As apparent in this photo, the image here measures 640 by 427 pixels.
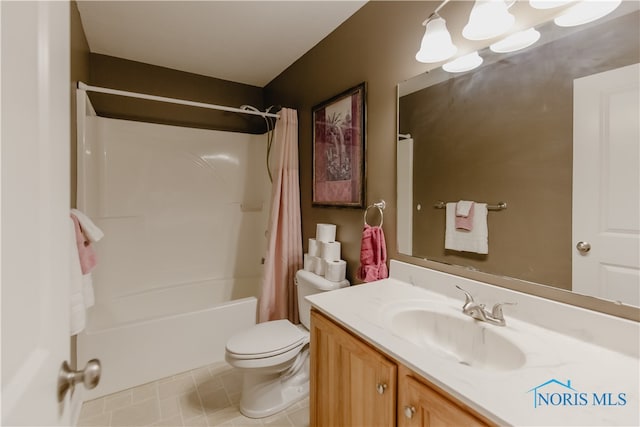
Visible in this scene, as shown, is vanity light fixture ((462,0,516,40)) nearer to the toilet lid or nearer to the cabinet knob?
the cabinet knob

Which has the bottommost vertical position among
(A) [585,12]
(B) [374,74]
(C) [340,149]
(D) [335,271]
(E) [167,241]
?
(D) [335,271]

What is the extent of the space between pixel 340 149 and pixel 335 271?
785 mm

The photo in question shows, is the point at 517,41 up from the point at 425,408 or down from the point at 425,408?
up

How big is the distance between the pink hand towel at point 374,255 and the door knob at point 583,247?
82 cm

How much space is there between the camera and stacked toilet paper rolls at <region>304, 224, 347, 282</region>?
1.88m

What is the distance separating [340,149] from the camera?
198 centimetres

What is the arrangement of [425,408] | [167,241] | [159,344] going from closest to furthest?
[425,408]
[159,344]
[167,241]

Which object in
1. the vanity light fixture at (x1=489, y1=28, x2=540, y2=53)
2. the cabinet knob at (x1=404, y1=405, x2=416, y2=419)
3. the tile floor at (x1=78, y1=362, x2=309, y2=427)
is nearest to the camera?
the cabinet knob at (x1=404, y1=405, x2=416, y2=419)

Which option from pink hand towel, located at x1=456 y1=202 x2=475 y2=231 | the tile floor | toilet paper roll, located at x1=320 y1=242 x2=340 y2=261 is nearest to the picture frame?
toilet paper roll, located at x1=320 y1=242 x2=340 y2=261

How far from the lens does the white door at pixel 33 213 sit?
15.9 inches

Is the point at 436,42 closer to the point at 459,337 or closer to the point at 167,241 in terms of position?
the point at 459,337

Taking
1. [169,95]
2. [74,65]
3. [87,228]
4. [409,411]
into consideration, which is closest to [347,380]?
[409,411]

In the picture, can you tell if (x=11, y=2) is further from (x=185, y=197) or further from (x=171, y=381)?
(x=185, y=197)

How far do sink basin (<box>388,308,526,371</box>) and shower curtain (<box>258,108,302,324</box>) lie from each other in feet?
4.17
